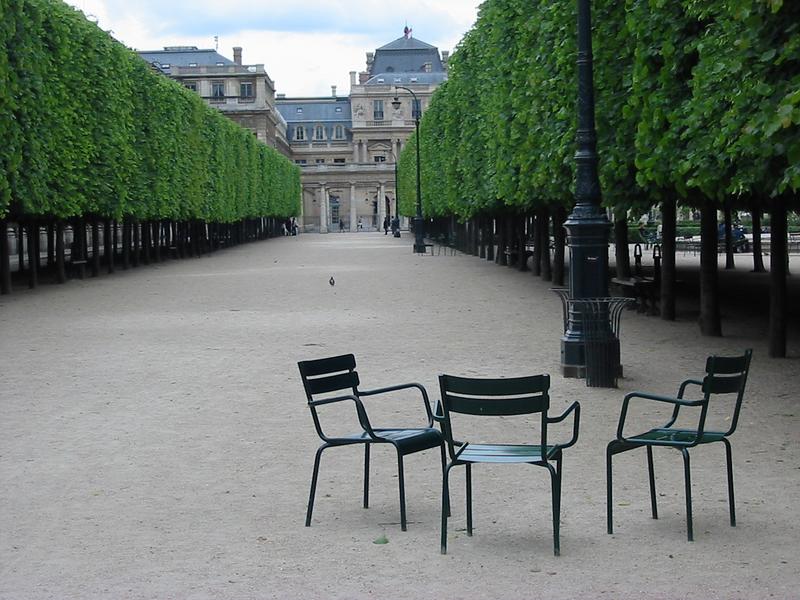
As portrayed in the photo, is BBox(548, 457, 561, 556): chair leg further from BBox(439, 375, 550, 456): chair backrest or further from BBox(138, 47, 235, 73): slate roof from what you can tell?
BBox(138, 47, 235, 73): slate roof

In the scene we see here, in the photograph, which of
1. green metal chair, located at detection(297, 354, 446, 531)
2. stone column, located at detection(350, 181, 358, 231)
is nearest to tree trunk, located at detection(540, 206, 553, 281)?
green metal chair, located at detection(297, 354, 446, 531)

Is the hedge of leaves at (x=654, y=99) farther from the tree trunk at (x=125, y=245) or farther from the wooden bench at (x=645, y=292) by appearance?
the tree trunk at (x=125, y=245)

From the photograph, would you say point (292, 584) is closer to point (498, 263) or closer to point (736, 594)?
point (736, 594)

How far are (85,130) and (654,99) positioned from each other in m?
22.2

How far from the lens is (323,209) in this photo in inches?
5340

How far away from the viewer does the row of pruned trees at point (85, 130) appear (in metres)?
29.3

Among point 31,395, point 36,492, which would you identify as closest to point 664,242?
point 31,395

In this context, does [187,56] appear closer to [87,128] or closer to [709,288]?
[87,128]

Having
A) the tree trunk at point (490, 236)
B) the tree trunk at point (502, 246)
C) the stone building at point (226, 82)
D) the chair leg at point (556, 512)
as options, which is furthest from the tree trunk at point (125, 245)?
the stone building at point (226, 82)

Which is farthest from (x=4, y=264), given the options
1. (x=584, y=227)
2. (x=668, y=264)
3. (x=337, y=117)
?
(x=337, y=117)

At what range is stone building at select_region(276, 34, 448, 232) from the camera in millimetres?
138500

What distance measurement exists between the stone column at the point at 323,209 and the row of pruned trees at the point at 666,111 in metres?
102

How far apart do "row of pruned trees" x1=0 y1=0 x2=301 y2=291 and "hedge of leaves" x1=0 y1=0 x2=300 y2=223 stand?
1.4 inches

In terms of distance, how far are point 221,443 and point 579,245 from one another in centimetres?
554
